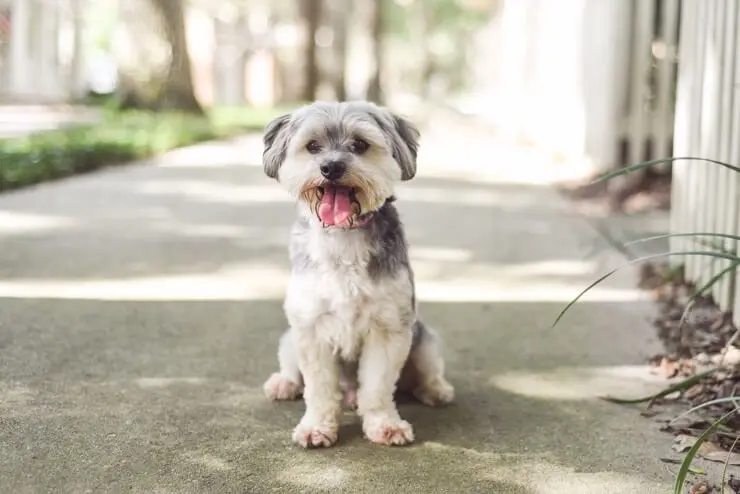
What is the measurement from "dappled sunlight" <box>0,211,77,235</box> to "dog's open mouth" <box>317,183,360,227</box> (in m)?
5.18

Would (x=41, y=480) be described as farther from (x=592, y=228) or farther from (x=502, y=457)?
(x=592, y=228)

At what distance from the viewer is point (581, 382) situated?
4695mm

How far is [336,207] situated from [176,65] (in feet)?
58.4

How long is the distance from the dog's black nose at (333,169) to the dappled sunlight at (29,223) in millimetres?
5271

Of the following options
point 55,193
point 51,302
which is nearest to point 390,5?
point 55,193

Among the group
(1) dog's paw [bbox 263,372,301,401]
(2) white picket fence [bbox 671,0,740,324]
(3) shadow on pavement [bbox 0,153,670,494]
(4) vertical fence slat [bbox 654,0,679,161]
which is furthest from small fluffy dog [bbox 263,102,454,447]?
(4) vertical fence slat [bbox 654,0,679,161]

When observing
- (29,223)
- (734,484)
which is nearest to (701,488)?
(734,484)

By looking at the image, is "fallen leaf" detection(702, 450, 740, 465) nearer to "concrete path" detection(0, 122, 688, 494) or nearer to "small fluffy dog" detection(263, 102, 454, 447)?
"concrete path" detection(0, 122, 688, 494)

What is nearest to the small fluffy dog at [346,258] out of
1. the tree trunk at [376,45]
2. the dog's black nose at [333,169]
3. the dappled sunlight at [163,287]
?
the dog's black nose at [333,169]

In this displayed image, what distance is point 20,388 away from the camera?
13.9ft

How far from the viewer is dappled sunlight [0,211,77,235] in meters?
8.26

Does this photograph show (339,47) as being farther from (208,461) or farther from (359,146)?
(208,461)

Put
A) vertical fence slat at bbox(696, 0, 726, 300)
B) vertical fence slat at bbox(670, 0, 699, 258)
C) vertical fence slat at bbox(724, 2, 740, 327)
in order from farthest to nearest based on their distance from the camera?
vertical fence slat at bbox(670, 0, 699, 258) < vertical fence slat at bbox(696, 0, 726, 300) < vertical fence slat at bbox(724, 2, 740, 327)

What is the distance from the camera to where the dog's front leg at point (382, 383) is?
149 inches
